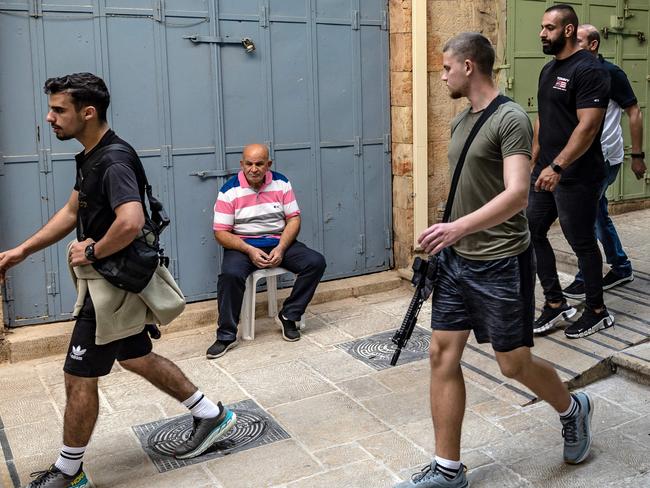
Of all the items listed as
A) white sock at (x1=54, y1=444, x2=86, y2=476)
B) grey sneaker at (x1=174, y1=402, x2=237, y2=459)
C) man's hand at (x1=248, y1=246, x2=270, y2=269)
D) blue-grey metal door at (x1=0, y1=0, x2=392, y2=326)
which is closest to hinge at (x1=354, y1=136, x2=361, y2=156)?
blue-grey metal door at (x1=0, y1=0, x2=392, y2=326)

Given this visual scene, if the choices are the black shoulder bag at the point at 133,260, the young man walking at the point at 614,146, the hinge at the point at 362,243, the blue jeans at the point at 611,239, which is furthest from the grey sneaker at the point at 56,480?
the blue jeans at the point at 611,239

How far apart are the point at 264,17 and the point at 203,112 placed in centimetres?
84

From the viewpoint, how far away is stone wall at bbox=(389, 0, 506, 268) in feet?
21.5

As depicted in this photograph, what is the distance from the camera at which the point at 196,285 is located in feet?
20.0

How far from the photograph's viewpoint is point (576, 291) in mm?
6031

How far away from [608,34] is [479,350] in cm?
429

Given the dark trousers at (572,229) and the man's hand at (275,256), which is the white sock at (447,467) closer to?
the dark trousers at (572,229)

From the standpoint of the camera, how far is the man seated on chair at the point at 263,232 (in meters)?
5.63

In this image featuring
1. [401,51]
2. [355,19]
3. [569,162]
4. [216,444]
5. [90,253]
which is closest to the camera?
[90,253]

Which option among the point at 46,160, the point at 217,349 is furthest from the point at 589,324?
the point at 46,160

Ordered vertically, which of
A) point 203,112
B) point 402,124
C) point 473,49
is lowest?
point 402,124

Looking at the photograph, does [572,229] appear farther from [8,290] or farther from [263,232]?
[8,290]

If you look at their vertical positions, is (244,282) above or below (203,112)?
below

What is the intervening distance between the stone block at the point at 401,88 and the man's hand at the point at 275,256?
1754mm
